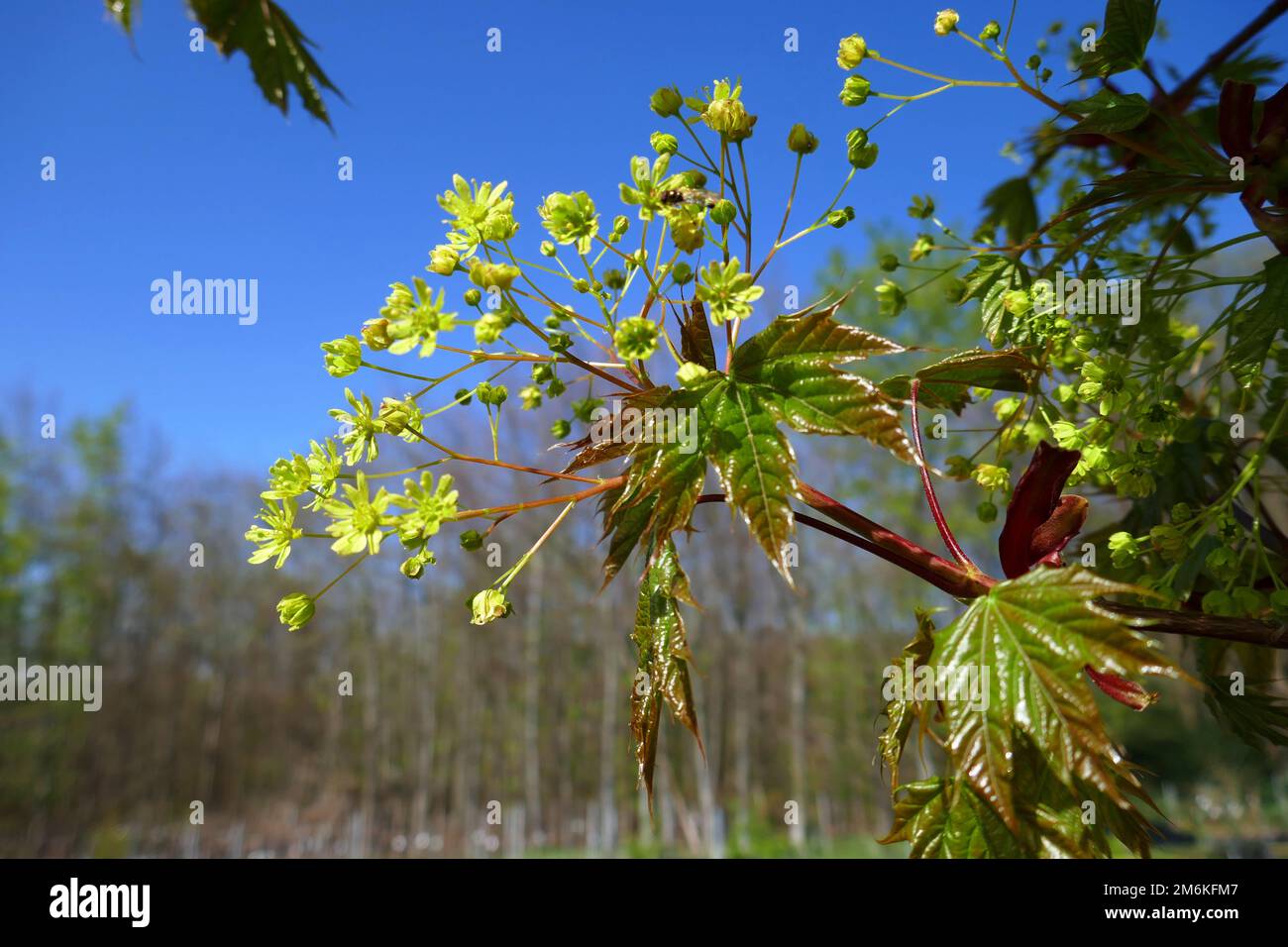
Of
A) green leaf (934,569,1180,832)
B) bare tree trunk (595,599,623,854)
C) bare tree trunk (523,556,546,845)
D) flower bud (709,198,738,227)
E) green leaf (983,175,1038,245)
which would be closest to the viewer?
green leaf (934,569,1180,832)

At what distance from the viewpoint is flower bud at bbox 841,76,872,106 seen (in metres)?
0.91

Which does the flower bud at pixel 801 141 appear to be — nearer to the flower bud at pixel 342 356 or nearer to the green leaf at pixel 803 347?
the green leaf at pixel 803 347

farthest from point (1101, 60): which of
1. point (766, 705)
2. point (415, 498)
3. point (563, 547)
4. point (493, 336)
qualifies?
point (766, 705)

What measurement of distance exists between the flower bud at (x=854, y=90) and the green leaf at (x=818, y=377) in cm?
41

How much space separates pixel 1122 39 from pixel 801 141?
46 cm

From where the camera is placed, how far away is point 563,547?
15.7 metres

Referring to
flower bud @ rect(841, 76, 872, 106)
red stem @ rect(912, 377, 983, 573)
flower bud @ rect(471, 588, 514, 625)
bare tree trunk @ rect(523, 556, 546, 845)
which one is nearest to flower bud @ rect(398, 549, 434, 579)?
flower bud @ rect(471, 588, 514, 625)

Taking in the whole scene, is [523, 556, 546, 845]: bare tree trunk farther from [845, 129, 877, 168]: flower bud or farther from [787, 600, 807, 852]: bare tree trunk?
[845, 129, 877, 168]: flower bud

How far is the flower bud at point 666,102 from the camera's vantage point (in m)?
0.77

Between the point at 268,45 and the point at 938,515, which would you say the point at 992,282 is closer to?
the point at 938,515

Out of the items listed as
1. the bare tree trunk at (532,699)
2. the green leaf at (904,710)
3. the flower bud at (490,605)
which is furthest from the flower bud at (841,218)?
the bare tree trunk at (532,699)

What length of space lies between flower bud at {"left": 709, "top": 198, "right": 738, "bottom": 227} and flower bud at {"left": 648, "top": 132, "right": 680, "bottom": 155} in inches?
4.0
